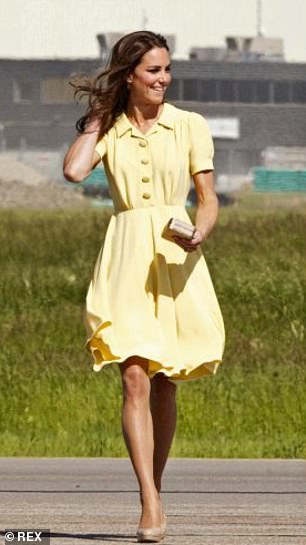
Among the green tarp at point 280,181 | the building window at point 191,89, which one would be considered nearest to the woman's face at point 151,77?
the green tarp at point 280,181

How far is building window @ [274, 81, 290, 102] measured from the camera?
98875mm

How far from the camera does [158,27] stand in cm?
9031

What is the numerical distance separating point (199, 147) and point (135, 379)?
0.84 m

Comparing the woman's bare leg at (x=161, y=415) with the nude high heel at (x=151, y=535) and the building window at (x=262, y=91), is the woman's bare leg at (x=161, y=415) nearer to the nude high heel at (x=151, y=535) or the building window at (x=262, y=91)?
the nude high heel at (x=151, y=535)

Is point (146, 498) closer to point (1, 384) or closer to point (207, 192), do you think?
point (207, 192)

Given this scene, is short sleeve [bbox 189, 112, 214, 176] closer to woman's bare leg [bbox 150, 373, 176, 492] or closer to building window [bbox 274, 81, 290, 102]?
woman's bare leg [bbox 150, 373, 176, 492]

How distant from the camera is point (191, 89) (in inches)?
3834

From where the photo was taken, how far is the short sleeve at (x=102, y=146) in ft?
21.7

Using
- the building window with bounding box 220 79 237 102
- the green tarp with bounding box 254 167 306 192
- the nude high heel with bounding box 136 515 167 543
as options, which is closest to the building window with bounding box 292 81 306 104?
the building window with bounding box 220 79 237 102

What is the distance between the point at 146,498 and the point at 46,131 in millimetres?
92034

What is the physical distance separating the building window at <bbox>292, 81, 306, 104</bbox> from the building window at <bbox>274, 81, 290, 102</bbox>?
364 mm

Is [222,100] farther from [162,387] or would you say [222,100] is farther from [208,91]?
[162,387]

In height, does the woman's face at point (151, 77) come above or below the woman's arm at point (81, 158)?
above

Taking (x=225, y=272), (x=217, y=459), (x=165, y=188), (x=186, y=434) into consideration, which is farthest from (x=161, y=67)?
(x=225, y=272)
